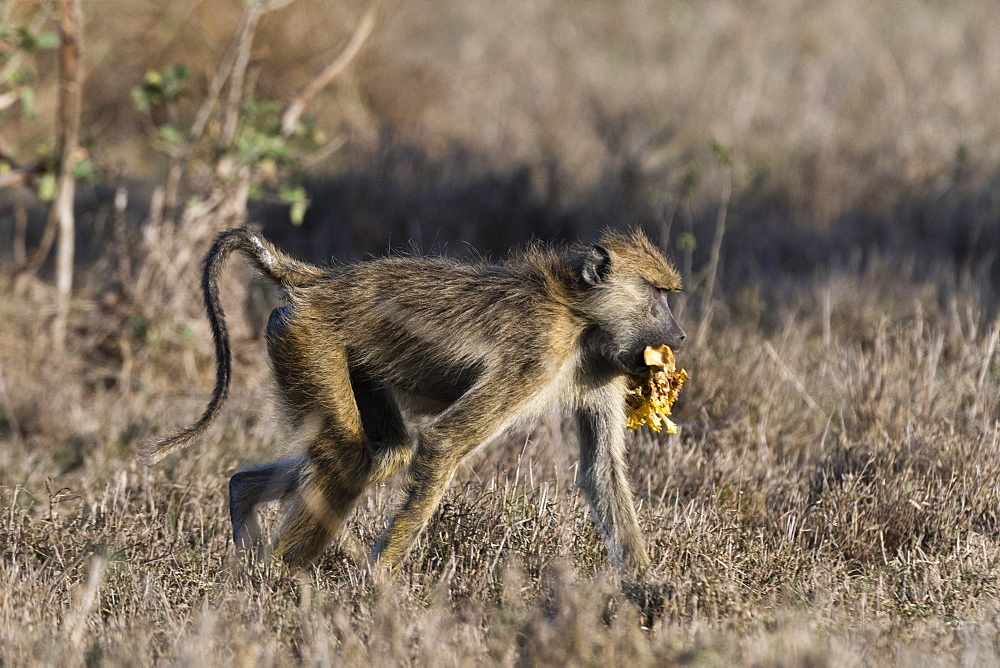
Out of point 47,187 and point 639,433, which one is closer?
point 639,433

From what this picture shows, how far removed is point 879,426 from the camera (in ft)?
15.9

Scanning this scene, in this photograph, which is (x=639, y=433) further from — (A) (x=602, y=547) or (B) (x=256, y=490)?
(B) (x=256, y=490)

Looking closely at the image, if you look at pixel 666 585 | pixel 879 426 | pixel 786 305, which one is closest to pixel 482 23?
pixel 786 305

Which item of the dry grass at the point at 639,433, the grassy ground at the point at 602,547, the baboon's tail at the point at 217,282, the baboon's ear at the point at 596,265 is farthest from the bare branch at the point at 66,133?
the baboon's ear at the point at 596,265

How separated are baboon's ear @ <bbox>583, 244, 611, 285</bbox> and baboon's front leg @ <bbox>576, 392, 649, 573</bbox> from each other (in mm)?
411

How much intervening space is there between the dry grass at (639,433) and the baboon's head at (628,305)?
24.4 inches

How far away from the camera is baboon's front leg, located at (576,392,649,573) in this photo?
3.93 meters

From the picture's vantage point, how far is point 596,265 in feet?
13.3

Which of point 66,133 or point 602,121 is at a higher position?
point 66,133

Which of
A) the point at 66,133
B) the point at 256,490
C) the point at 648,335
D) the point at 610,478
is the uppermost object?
the point at 66,133

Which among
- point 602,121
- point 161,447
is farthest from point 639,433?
point 602,121

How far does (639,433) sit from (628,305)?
1085 millimetres

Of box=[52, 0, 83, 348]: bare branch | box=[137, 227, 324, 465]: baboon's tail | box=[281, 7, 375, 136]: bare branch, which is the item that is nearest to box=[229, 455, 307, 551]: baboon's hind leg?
box=[137, 227, 324, 465]: baboon's tail

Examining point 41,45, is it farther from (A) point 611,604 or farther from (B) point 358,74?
(B) point 358,74
